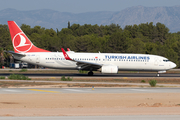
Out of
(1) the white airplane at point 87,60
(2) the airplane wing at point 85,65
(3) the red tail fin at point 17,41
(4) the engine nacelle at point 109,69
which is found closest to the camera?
(2) the airplane wing at point 85,65

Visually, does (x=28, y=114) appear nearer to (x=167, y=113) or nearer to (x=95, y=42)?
(x=167, y=113)

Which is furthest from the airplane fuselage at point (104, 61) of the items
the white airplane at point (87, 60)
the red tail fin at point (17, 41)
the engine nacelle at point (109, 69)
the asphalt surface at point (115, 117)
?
the asphalt surface at point (115, 117)

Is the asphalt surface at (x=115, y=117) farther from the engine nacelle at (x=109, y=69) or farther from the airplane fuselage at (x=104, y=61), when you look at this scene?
the airplane fuselage at (x=104, y=61)

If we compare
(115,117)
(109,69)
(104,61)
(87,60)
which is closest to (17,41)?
(87,60)

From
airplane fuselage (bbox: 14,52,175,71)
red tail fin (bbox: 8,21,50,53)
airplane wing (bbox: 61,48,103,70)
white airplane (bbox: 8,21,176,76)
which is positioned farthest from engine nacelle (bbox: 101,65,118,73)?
red tail fin (bbox: 8,21,50,53)

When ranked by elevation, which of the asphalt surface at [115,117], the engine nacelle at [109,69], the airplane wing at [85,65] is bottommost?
the asphalt surface at [115,117]

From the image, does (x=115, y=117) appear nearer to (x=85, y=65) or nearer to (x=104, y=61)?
(x=85, y=65)

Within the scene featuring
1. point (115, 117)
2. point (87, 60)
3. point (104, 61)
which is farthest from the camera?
point (87, 60)

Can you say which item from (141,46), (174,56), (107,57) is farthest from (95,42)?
(107,57)

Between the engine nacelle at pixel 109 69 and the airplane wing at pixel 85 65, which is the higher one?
the airplane wing at pixel 85 65

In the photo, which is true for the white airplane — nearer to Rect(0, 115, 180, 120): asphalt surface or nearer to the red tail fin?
the red tail fin

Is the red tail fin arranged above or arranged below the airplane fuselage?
above

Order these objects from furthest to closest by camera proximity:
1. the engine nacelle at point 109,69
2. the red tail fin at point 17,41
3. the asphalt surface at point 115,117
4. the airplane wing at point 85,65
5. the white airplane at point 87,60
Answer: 1. the red tail fin at point 17,41
2. the white airplane at point 87,60
3. the engine nacelle at point 109,69
4. the airplane wing at point 85,65
5. the asphalt surface at point 115,117

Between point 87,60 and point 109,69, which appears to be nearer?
point 109,69
